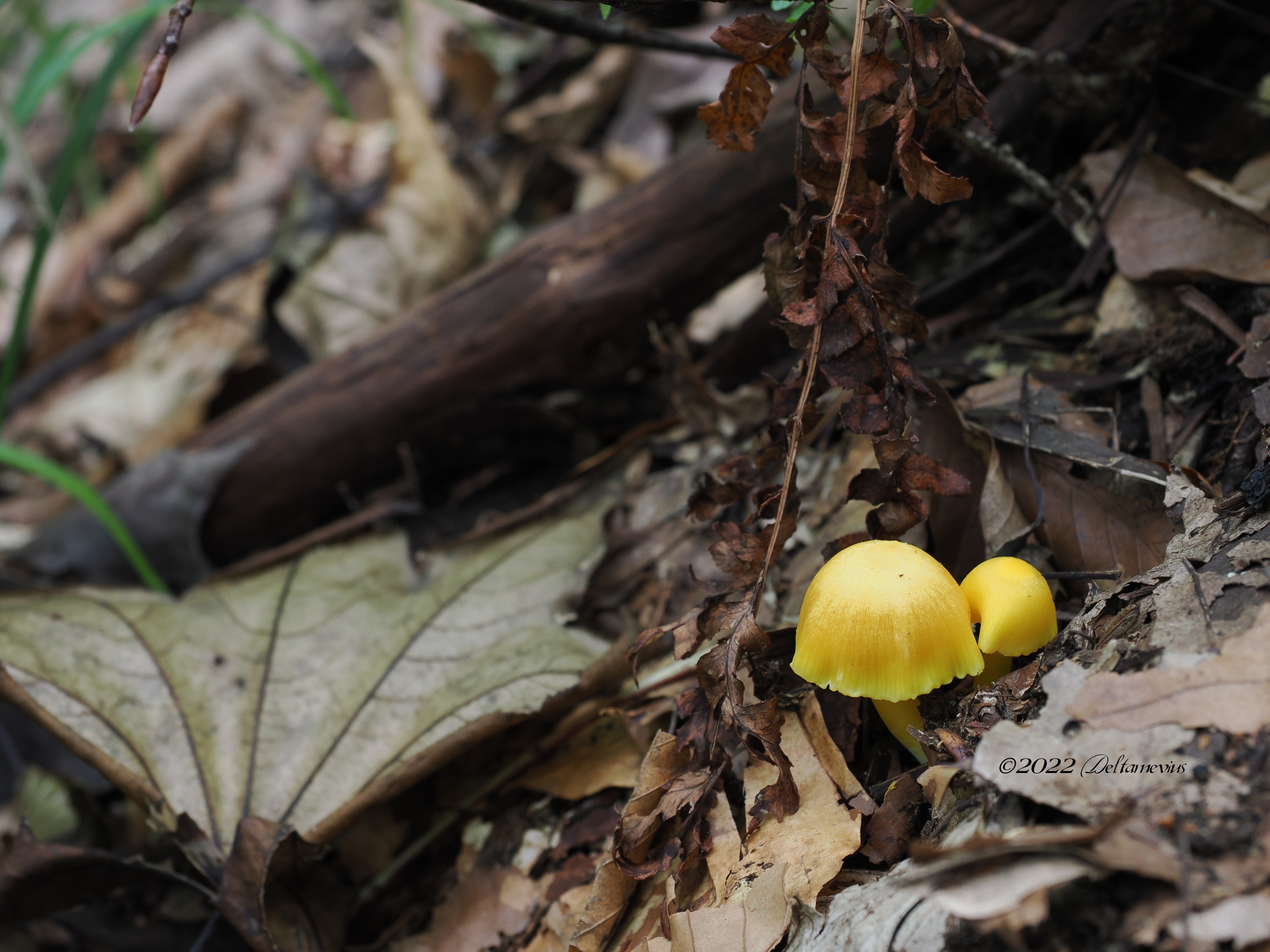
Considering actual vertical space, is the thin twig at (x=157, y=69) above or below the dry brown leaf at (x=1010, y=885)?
above

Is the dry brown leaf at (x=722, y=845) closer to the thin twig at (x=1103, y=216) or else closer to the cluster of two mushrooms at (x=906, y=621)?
the cluster of two mushrooms at (x=906, y=621)

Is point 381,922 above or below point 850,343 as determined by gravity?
below

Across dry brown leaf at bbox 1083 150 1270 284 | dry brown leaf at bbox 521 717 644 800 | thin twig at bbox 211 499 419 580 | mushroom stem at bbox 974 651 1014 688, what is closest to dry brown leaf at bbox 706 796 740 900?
dry brown leaf at bbox 521 717 644 800

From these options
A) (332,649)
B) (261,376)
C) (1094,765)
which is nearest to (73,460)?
(261,376)

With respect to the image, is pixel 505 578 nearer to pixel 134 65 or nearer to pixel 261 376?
pixel 261 376

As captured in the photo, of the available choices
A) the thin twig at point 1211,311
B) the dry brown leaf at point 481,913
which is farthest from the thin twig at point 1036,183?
the dry brown leaf at point 481,913

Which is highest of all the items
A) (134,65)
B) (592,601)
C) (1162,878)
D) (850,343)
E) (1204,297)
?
(134,65)
